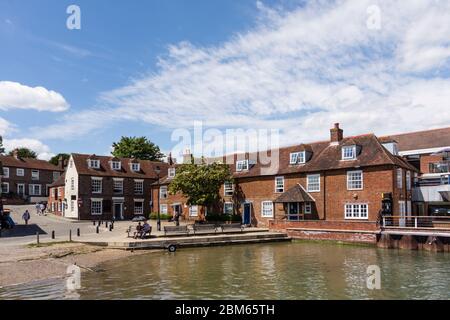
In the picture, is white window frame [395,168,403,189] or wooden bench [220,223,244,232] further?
wooden bench [220,223,244,232]

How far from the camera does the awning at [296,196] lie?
127 feet

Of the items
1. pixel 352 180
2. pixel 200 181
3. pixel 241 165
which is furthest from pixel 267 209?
pixel 352 180

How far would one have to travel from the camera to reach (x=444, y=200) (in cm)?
3812

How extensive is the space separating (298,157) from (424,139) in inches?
792

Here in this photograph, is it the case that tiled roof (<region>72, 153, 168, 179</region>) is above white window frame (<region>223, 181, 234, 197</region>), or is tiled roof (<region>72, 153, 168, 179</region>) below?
above

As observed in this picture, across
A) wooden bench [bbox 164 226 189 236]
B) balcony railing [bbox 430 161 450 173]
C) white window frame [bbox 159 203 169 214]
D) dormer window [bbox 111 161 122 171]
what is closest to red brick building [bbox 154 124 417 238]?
balcony railing [bbox 430 161 450 173]

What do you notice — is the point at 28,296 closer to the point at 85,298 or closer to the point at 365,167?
the point at 85,298

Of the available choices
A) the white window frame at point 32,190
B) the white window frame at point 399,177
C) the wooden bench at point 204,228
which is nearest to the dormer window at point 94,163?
the wooden bench at point 204,228

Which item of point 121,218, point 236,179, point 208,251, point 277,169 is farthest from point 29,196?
point 208,251

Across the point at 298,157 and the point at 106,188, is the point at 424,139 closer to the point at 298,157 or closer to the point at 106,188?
the point at 298,157

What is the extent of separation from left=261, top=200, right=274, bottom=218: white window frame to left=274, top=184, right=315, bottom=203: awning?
9.13ft

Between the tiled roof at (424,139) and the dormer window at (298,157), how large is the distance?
18.6m

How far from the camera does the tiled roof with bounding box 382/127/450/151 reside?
49.6 m

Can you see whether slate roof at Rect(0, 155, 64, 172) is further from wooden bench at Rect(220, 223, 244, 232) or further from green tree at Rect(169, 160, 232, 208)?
A: wooden bench at Rect(220, 223, 244, 232)
